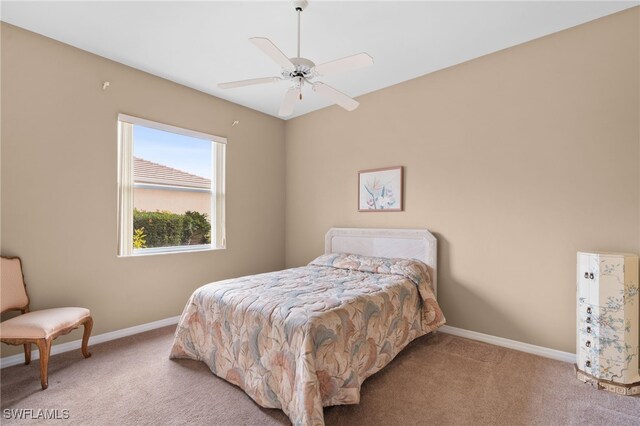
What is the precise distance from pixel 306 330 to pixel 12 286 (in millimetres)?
2523

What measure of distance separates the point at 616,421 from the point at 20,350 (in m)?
4.43

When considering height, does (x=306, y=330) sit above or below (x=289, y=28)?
below

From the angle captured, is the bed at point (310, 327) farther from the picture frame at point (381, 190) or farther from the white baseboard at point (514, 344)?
the picture frame at point (381, 190)

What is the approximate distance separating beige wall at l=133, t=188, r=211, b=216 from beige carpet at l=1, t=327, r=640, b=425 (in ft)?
5.11

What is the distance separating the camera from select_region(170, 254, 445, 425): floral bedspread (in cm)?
187

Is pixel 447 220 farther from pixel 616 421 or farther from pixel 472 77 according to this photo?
pixel 616 421

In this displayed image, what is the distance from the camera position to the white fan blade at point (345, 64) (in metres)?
2.02

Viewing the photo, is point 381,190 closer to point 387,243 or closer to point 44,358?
point 387,243

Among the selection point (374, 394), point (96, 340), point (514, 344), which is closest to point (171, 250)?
point (96, 340)

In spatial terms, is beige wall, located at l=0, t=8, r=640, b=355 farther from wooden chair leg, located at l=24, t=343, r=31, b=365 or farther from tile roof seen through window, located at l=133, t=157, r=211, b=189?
tile roof seen through window, located at l=133, t=157, r=211, b=189

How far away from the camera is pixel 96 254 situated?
3.08 meters

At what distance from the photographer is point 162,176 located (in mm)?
3639

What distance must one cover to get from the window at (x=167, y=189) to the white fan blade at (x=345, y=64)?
2276 mm

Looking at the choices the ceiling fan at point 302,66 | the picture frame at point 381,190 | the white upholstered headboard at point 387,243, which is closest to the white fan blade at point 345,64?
Answer: the ceiling fan at point 302,66
